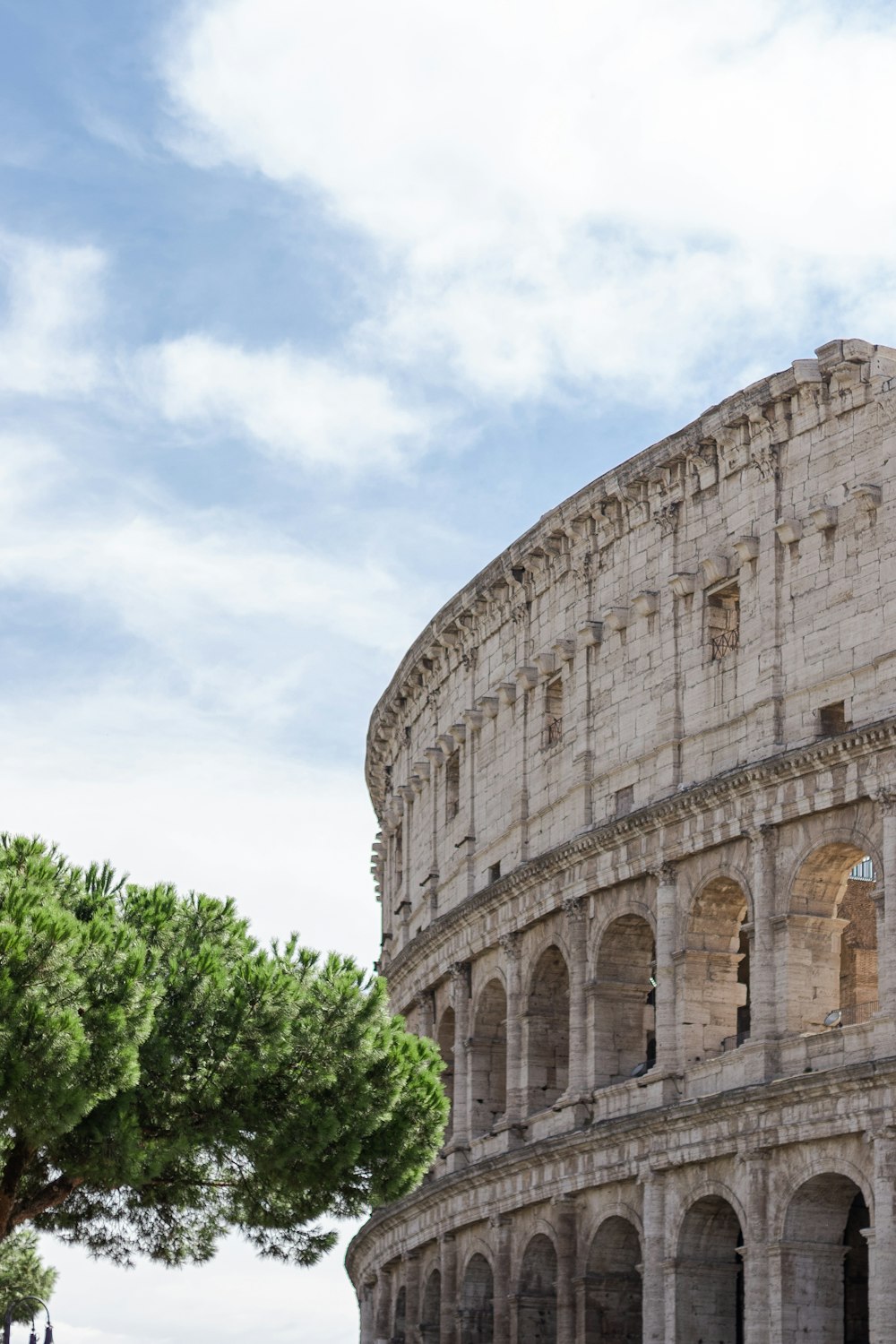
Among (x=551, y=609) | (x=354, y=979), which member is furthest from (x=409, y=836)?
(x=354, y=979)

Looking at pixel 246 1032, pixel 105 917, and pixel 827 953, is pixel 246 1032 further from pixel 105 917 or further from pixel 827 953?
pixel 827 953

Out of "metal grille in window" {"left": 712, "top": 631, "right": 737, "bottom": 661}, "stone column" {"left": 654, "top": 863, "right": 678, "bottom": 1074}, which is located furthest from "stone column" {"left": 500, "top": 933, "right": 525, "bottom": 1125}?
"metal grille in window" {"left": 712, "top": 631, "right": 737, "bottom": 661}

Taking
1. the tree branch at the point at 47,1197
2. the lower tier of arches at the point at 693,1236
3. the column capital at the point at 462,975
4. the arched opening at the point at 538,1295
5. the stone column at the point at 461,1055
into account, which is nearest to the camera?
the tree branch at the point at 47,1197

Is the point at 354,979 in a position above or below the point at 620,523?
below

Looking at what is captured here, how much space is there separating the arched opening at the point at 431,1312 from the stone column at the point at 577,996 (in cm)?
713

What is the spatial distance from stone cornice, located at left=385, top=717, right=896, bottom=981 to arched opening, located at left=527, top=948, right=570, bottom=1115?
4.58 ft

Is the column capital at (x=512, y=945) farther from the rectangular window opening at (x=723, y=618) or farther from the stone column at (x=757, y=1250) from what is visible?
the stone column at (x=757, y=1250)

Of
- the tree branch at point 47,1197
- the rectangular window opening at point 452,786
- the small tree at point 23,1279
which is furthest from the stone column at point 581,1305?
the small tree at point 23,1279

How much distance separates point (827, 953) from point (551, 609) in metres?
9.40

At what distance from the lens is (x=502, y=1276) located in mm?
38812

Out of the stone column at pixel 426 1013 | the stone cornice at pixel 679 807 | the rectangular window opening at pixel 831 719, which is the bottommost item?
the stone column at pixel 426 1013

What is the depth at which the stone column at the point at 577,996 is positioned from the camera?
1464 inches

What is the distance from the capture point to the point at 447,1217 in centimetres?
4125

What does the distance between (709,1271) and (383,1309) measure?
533 inches
